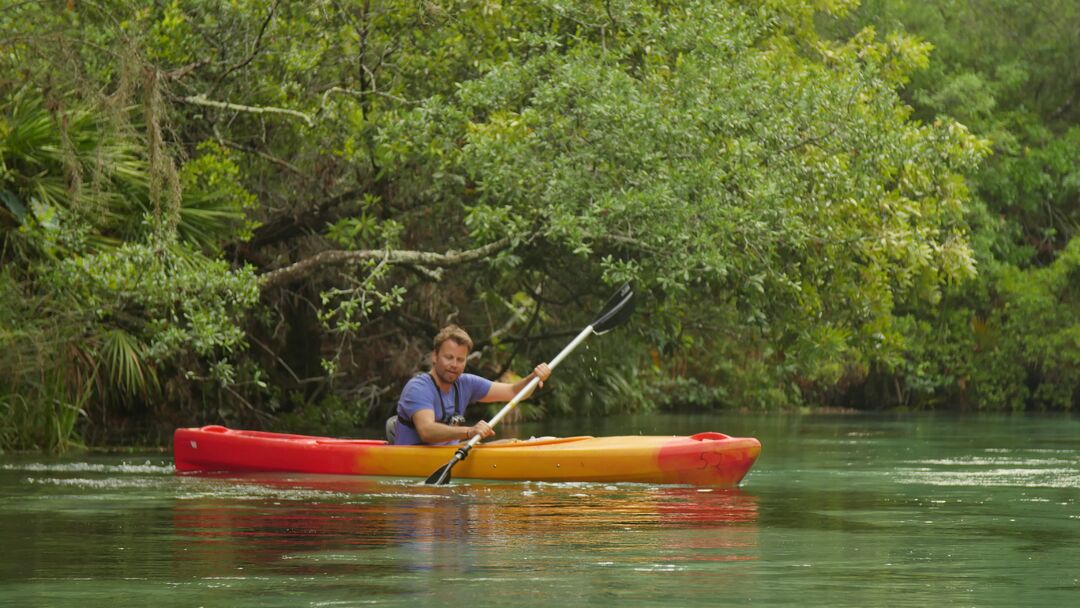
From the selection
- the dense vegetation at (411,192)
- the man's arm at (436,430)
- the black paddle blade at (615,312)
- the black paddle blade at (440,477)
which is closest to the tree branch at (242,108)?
the dense vegetation at (411,192)

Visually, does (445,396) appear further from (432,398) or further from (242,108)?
(242,108)

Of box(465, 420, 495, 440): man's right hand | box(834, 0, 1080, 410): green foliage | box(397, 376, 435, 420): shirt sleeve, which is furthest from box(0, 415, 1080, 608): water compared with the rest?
box(834, 0, 1080, 410): green foliage

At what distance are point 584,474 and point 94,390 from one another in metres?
7.89

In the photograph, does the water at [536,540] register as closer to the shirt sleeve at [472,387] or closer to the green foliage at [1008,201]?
the shirt sleeve at [472,387]

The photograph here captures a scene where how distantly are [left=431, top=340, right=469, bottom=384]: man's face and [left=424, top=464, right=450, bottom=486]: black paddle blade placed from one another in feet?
2.16

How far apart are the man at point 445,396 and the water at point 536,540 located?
399mm

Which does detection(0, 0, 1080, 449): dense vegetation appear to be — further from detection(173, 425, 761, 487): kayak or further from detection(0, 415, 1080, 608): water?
detection(173, 425, 761, 487): kayak

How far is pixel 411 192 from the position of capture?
2028 centimetres

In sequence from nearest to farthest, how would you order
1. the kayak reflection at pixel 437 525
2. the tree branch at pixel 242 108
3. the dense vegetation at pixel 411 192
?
the kayak reflection at pixel 437 525 < the dense vegetation at pixel 411 192 < the tree branch at pixel 242 108

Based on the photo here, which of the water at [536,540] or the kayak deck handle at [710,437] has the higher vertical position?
the kayak deck handle at [710,437]

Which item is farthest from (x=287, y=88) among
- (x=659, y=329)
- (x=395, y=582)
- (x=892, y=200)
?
(x=395, y=582)

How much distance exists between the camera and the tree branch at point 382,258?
1891 centimetres

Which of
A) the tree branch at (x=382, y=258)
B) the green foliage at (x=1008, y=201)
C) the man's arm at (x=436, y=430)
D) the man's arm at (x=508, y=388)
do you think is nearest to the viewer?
the man's arm at (x=436, y=430)

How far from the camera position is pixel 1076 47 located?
3456 centimetres
